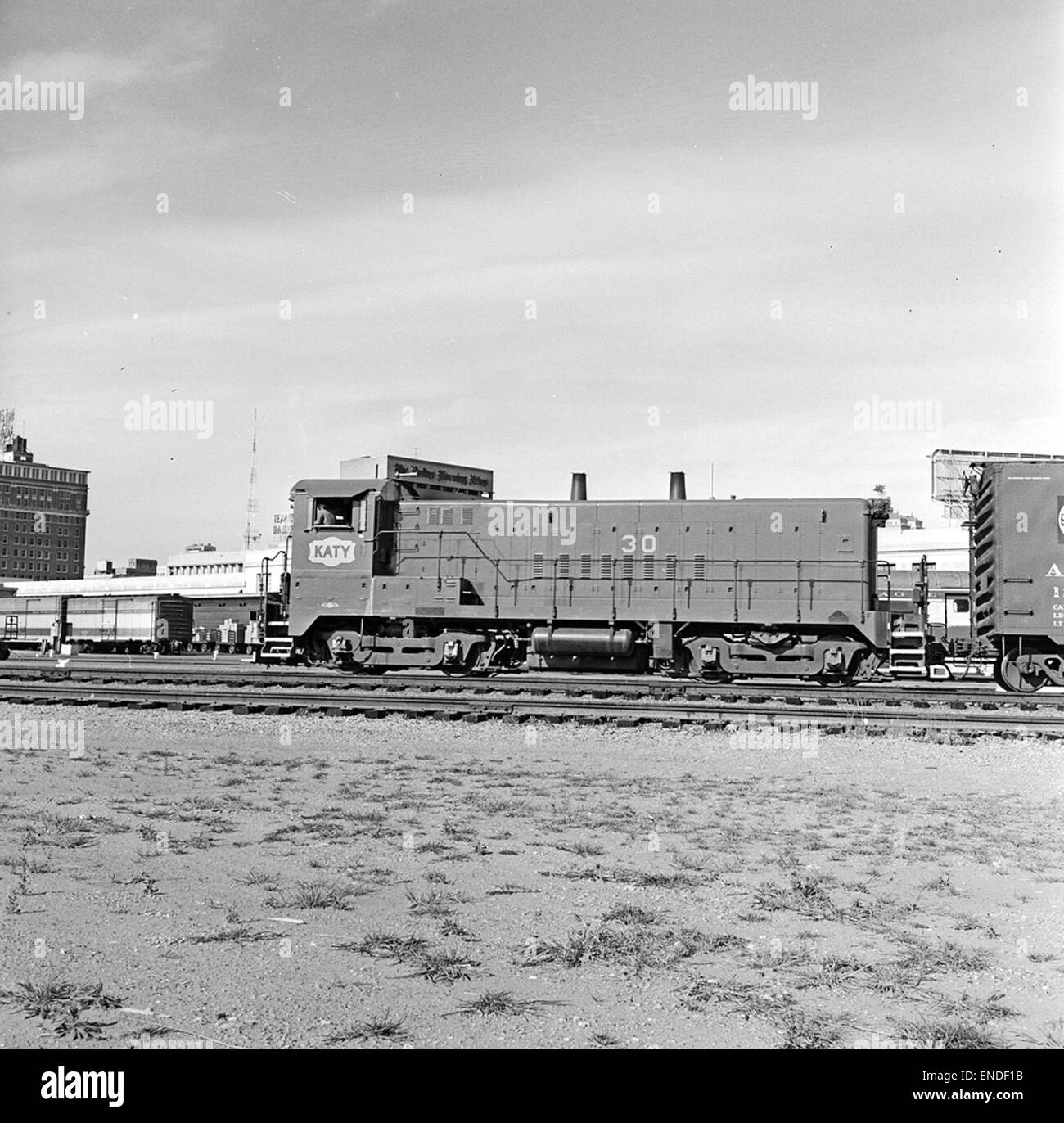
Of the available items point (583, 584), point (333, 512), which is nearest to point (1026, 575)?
point (583, 584)

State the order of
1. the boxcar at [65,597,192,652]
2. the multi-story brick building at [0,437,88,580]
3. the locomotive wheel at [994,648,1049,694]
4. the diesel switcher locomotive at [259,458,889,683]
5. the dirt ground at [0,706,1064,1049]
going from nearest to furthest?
the dirt ground at [0,706,1064,1049], the locomotive wheel at [994,648,1049,694], the diesel switcher locomotive at [259,458,889,683], the boxcar at [65,597,192,652], the multi-story brick building at [0,437,88,580]

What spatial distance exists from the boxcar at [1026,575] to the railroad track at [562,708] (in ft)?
8.66

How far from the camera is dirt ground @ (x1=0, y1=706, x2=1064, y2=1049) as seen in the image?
4328 mm

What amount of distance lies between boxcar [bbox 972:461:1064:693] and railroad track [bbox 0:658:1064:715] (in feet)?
2.29

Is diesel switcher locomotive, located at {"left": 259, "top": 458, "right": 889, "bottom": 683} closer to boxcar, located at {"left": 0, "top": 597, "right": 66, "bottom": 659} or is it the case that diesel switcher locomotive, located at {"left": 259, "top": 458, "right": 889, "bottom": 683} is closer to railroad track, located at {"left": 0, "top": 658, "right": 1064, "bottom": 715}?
railroad track, located at {"left": 0, "top": 658, "right": 1064, "bottom": 715}

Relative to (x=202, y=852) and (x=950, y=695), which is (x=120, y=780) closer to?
(x=202, y=852)

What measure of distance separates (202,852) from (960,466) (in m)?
61.4

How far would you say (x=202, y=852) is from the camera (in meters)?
7.32

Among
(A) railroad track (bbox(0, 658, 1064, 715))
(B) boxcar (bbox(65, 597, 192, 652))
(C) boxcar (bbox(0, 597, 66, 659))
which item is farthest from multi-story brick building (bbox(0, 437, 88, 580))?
(A) railroad track (bbox(0, 658, 1064, 715))

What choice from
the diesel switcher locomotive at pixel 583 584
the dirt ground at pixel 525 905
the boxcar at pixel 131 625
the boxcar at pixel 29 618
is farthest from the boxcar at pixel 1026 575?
the boxcar at pixel 29 618

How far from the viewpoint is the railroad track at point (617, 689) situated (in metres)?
17.4

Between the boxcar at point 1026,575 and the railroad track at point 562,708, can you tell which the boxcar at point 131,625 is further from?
the boxcar at point 1026,575

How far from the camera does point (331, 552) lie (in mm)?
23000
